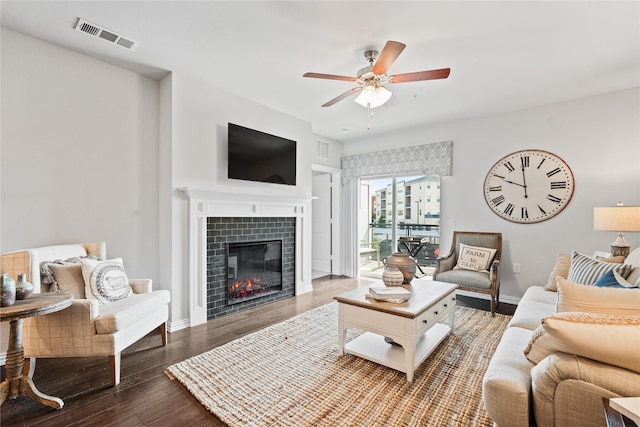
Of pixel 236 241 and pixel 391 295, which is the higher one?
pixel 236 241

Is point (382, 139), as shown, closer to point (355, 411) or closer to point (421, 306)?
point (421, 306)

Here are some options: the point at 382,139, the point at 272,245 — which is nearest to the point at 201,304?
the point at 272,245

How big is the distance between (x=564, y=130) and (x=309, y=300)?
398 cm

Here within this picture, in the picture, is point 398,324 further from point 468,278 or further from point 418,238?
point 418,238

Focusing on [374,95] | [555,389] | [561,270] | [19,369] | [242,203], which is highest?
[374,95]

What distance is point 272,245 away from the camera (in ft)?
13.5

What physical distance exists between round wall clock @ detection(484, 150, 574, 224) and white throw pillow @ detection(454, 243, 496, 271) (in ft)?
2.11

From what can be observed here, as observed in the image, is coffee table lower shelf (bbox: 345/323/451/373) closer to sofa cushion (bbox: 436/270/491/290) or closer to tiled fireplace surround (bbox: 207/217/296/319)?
sofa cushion (bbox: 436/270/491/290)

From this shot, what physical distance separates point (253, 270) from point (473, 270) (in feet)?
9.43

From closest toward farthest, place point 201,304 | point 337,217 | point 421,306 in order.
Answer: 1. point 421,306
2. point 201,304
3. point 337,217

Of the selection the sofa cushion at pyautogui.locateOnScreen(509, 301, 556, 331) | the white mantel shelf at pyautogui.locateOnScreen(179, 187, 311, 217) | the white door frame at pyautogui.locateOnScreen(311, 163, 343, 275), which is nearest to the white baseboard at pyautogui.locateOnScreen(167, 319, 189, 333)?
the white mantel shelf at pyautogui.locateOnScreen(179, 187, 311, 217)

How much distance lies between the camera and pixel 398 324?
2.12 metres

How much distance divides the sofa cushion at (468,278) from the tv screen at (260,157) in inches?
95.0

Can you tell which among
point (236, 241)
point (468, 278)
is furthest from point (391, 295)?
point (236, 241)
